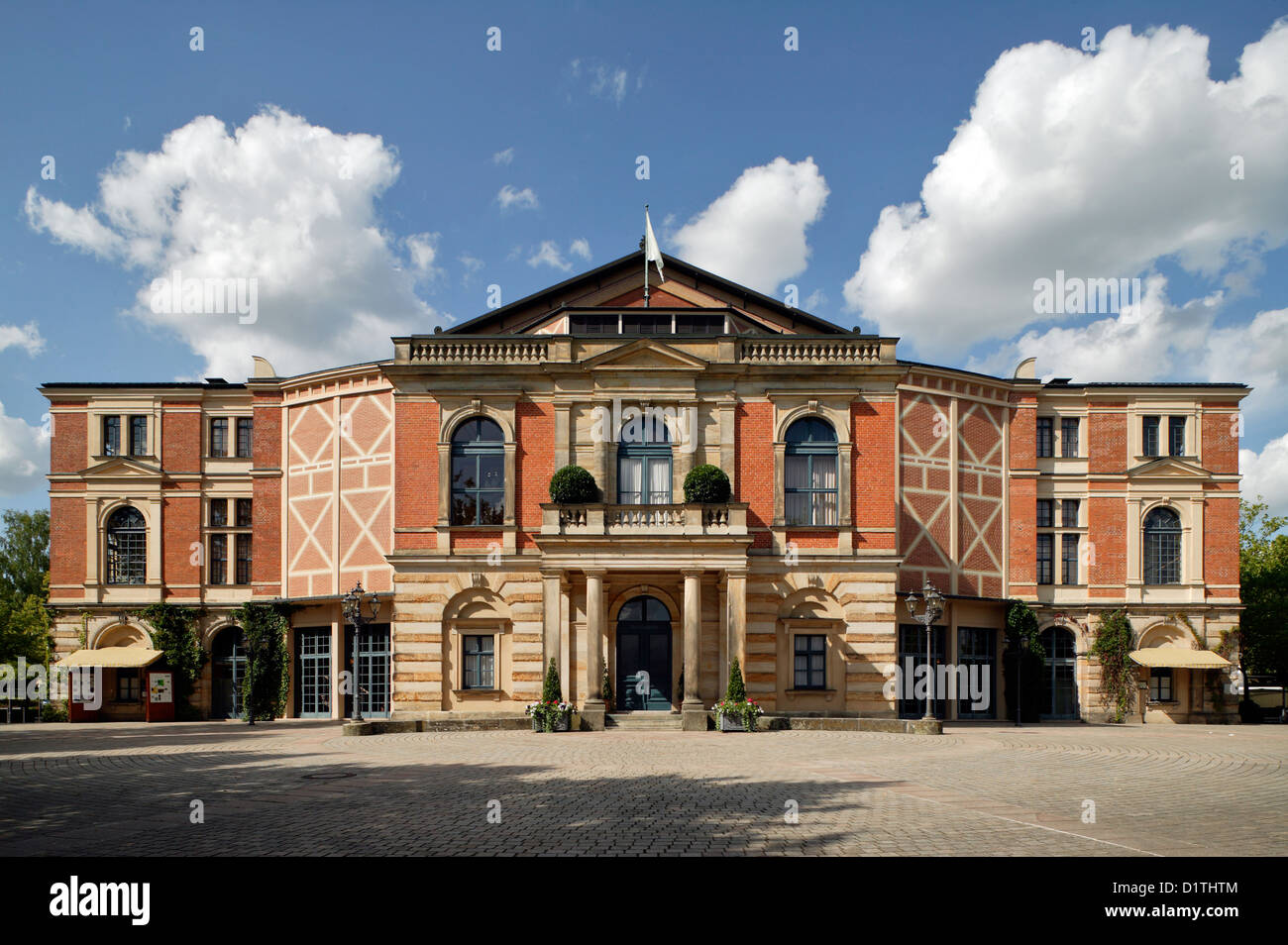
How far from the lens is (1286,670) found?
4038cm

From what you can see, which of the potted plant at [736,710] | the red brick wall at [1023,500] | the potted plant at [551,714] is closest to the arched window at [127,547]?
the potted plant at [551,714]

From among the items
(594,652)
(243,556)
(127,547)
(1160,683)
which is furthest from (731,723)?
(127,547)

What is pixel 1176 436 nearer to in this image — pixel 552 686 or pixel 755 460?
pixel 755 460

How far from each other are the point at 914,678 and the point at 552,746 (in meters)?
15.9

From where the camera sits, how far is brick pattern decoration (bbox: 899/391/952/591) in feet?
107

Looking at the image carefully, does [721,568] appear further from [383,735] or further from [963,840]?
[963,840]

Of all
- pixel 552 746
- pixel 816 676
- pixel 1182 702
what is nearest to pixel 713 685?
pixel 816 676

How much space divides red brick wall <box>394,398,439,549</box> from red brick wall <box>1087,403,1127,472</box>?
24226mm

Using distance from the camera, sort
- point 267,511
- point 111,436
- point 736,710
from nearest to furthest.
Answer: point 736,710
point 267,511
point 111,436

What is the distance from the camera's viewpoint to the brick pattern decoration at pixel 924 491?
32.6 meters

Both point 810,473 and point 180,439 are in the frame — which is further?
point 180,439

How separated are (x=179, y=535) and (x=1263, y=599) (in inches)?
1763

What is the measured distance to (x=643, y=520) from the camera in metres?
27.9

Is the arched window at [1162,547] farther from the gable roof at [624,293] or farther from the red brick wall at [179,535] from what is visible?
the red brick wall at [179,535]
